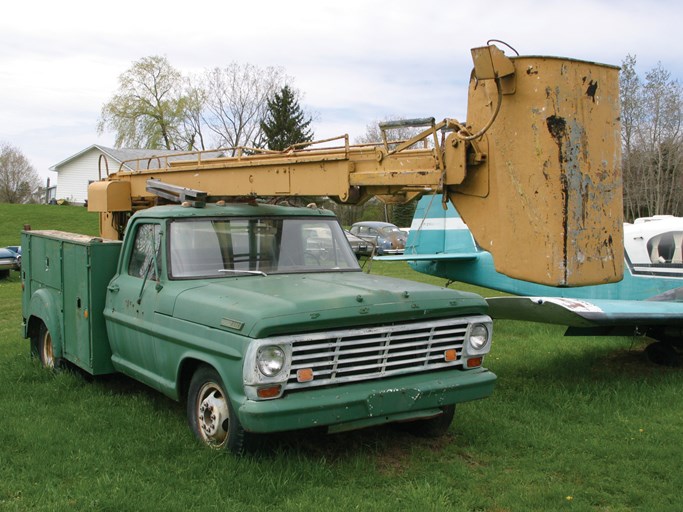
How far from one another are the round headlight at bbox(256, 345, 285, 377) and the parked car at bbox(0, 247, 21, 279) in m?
16.9

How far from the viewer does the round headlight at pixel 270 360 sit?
4.63m

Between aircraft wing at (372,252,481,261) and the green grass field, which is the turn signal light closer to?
the green grass field

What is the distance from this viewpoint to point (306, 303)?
4832 mm

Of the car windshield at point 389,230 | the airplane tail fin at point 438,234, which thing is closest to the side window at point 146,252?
the airplane tail fin at point 438,234

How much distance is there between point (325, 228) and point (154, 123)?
5831 centimetres

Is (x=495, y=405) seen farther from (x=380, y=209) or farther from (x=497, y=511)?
(x=380, y=209)

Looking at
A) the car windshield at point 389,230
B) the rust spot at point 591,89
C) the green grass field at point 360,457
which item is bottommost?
the green grass field at point 360,457

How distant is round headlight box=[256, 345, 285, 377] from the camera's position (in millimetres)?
4633

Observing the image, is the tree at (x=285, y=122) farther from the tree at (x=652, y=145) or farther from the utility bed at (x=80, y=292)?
the utility bed at (x=80, y=292)

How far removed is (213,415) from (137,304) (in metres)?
1.39

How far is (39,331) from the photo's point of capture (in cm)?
829

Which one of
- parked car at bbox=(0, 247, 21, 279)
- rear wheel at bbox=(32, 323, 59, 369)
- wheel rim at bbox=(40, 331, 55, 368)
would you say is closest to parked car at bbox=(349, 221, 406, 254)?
parked car at bbox=(0, 247, 21, 279)

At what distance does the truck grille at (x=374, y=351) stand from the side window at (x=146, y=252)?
6.01ft

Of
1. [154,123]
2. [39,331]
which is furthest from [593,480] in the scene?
[154,123]
